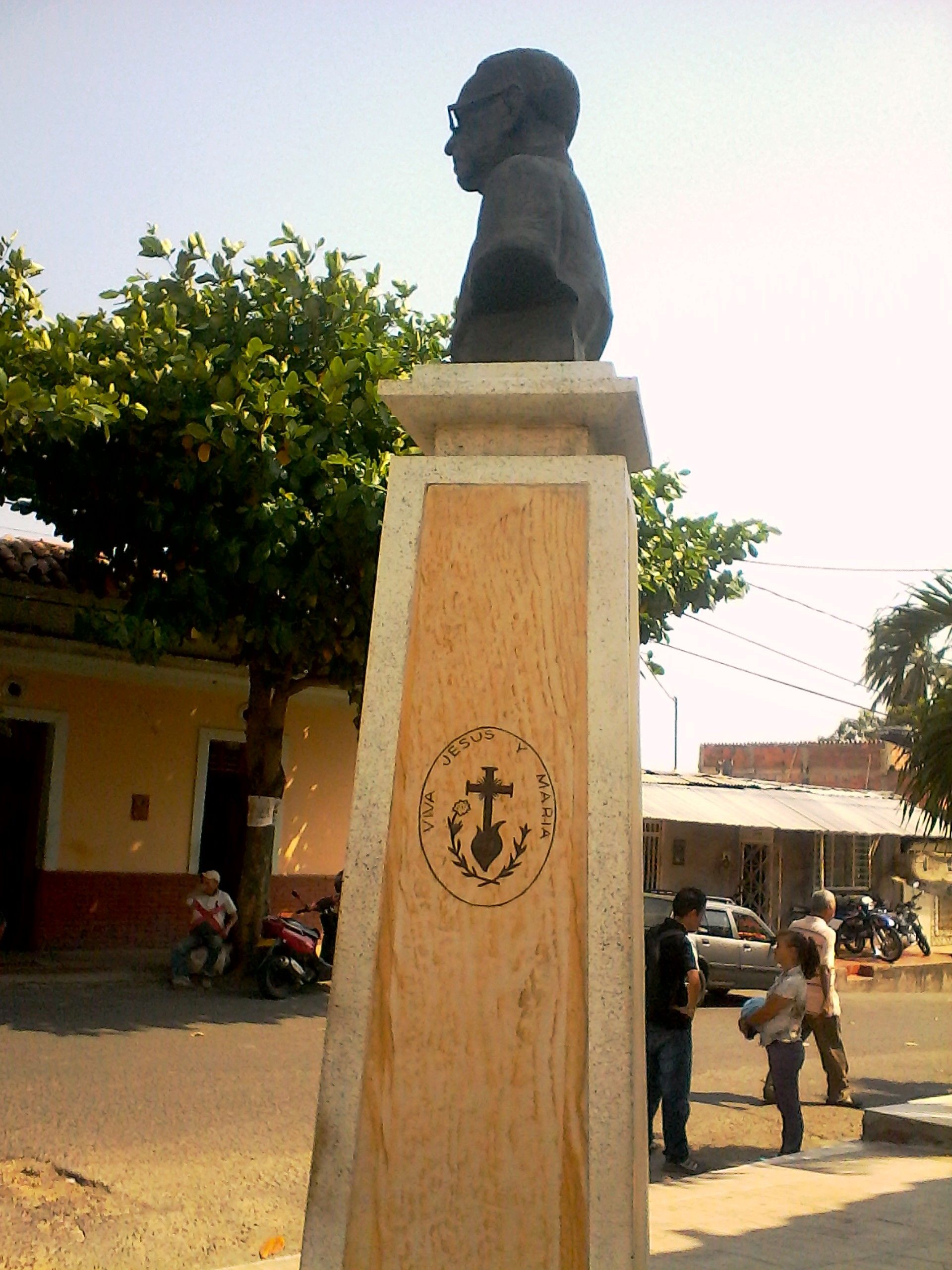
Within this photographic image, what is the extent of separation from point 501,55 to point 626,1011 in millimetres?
3075

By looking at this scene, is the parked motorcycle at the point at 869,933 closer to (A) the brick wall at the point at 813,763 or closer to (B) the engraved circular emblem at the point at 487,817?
(A) the brick wall at the point at 813,763

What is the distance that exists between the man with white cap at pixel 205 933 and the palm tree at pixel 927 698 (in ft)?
20.7

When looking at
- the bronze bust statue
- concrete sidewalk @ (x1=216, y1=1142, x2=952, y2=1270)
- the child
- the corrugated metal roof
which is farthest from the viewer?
the corrugated metal roof

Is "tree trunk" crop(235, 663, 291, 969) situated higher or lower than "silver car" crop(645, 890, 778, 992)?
higher

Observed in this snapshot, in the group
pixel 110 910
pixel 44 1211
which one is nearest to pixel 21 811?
pixel 110 910

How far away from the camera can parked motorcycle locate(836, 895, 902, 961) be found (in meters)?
19.6

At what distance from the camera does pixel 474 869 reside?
3344 millimetres

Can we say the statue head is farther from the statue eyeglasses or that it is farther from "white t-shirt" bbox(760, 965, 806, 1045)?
"white t-shirt" bbox(760, 965, 806, 1045)

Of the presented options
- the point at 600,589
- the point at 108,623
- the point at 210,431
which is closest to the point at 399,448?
the point at 210,431

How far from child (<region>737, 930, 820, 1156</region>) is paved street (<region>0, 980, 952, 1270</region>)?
62cm

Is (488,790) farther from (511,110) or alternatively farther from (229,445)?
(229,445)

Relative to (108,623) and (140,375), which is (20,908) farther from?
(140,375)

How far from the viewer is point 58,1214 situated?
16.6ft

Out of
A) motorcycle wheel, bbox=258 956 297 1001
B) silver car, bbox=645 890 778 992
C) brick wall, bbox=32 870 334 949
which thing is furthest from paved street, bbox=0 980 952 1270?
brick wall, bbox=32 870 334 949
